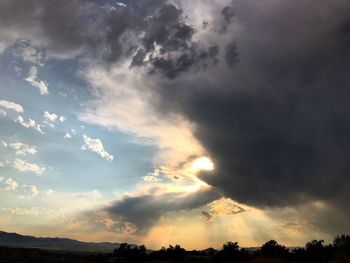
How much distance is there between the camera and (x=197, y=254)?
5331cm

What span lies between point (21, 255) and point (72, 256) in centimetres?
556

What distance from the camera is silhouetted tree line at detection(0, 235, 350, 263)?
152ft

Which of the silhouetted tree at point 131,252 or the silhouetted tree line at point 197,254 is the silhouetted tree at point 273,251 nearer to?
the silhouetted tree line at point 197,254

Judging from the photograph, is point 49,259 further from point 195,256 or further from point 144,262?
point 195,256

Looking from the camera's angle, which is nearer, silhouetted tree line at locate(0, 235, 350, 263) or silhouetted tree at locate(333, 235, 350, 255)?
silhouetted tree line at locate(0, 235, 350, 263)

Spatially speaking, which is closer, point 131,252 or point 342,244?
point 131,252

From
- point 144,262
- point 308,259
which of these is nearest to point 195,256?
point 144,262

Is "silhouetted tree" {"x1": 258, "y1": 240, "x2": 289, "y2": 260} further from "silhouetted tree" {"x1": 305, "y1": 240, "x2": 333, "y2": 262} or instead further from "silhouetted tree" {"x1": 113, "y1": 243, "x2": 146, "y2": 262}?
"silhouetted tree" {"x1": 113, "y1": 243, "x2": 146, "y2": 262}

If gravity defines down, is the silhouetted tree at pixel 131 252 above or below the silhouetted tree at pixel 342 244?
below

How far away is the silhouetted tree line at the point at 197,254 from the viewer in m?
46.3

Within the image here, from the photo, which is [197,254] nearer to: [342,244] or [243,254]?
[243,254]

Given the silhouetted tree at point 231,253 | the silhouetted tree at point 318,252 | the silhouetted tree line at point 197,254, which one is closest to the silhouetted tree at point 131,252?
the silhouetted tree line at point 197,254

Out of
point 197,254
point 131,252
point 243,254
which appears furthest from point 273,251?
point 131,252

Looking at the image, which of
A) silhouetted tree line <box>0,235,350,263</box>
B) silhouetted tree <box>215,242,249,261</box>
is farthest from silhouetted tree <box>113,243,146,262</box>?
silhouetted tree <box>215,242,249,261</box>
